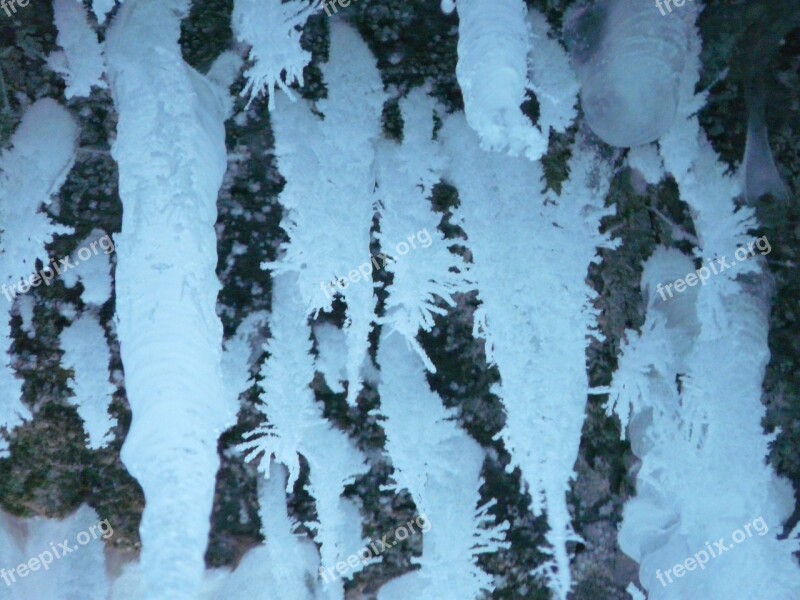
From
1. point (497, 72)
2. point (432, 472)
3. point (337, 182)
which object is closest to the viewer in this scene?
point (497, 72)

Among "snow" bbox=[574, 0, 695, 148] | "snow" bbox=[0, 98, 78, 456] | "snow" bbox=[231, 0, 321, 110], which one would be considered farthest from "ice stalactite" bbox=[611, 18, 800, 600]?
"snow" bbox=[0, 98, 78, 456]

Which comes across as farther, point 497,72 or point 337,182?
point 337,182

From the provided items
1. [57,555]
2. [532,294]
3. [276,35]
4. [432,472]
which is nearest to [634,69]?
[532,294]

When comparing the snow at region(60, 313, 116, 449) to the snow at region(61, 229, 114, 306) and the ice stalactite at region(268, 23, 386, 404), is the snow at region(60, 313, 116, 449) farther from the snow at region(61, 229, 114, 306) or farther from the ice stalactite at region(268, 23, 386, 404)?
the ice stalactite at region(268, 23, 386, 404)

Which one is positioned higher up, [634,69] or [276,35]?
[276,35]

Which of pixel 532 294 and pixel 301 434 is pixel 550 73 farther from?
pixel 301 434

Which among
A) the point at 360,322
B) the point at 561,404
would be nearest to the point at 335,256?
the point at 360,322

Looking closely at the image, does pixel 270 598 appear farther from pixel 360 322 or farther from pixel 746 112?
pixel 746 112

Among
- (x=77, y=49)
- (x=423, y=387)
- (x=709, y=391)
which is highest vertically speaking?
(x=77, y=49)

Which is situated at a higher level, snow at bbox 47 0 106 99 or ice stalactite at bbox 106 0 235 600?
snow at bbox 47 0 106 99
